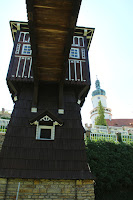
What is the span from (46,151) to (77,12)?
17.6ft

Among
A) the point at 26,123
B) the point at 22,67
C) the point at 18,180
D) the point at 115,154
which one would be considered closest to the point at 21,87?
the point at 22,67

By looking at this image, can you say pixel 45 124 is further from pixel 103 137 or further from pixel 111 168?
pixel 103 137

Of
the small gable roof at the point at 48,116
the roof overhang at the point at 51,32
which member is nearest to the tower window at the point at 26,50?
the roof overhang at the point at 51,32

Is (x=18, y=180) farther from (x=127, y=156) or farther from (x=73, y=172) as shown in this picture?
(x=127, y=156)

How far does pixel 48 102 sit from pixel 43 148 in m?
2.44

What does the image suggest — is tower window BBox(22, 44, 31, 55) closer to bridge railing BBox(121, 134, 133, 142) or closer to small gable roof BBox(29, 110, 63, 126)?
small gable roof BBox(29, 110, 63, 126)

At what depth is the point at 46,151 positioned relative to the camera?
689 centimetres

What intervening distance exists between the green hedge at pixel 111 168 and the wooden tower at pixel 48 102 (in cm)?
335

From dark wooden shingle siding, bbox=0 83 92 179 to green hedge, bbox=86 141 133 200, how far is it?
11.0 feet

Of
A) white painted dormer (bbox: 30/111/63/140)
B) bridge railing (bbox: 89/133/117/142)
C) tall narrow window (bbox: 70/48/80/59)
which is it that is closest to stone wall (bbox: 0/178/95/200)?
white painted dormer (bbox: 30/111/63/140)

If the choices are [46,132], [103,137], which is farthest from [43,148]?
[103,137]

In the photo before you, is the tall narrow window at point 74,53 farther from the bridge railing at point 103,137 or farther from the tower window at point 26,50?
the bridge railing at point 103,137

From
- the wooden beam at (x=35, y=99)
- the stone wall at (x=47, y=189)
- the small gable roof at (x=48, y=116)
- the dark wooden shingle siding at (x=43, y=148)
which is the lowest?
the stone wall at (x=47, y=189)

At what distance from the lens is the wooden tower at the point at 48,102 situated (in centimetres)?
493
